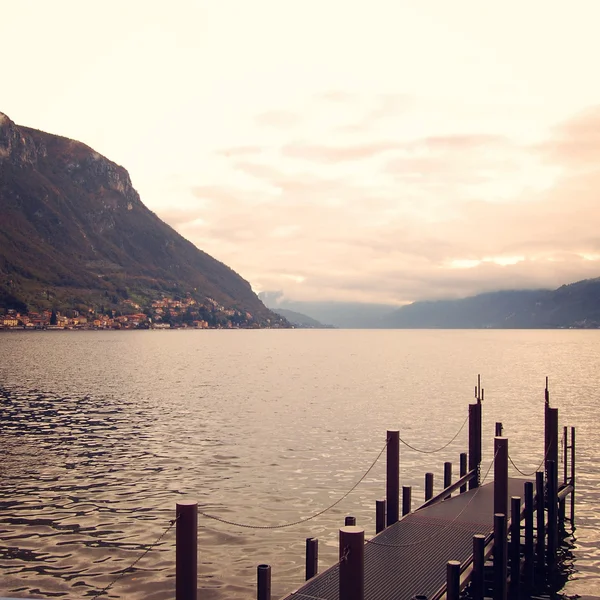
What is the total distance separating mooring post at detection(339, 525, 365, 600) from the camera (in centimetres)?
1185

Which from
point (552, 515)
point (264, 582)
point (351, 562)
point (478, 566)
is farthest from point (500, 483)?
point (351, 562)

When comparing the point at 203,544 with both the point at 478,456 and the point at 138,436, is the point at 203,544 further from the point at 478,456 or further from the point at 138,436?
the point at 138,436

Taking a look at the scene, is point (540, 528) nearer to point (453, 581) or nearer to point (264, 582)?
point (453, 581)

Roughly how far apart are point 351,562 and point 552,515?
49.2 ft

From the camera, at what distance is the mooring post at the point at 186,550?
1249cm

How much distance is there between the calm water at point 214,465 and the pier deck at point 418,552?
302 centimetres

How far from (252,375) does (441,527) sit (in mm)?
79445

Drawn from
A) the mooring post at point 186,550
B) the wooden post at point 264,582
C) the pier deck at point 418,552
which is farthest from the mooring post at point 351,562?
the pier deck at point 418,552

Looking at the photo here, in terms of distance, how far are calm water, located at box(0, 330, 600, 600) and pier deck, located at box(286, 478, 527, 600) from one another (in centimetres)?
302

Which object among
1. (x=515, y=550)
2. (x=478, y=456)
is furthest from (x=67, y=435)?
(x=515, y=550)


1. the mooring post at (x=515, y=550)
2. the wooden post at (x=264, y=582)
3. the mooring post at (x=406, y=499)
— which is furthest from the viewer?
the mooring post at (x=406, y=499)

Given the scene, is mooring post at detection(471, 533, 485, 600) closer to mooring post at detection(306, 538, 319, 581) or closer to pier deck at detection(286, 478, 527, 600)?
pier deck at detection(286, 478, 527, 600)

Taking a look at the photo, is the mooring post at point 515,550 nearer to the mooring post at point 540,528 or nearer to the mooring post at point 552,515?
the mooring post at point 540,528

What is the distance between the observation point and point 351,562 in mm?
11992
